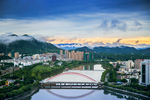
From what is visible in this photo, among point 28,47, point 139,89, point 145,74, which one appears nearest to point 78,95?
point 139,89

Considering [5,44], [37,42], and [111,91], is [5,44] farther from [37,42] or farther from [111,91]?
[111,91]

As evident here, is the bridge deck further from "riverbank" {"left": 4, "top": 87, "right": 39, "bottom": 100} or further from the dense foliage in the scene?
the dense foliage

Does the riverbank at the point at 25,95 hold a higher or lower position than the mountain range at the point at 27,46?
lower

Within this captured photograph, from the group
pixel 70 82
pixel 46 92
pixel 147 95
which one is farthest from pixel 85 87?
pixel 147 95

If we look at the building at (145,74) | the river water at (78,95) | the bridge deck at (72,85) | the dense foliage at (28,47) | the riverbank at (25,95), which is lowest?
the river water at (78,95)

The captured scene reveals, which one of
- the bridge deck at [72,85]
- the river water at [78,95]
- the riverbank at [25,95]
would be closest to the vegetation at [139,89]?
the river water at [78,95]

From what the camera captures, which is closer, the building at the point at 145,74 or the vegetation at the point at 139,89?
the vegetation at the point at 139,89

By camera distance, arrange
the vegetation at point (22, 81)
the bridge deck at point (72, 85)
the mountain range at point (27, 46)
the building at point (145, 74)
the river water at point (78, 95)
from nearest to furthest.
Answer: the vegetation at point (22, 81) < the river water at point (78, 95) < the building at point (145, 74) < the bridge deck at point (72, 85) < the mountain range at point (27, 46)

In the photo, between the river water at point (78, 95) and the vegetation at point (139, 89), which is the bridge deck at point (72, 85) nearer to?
the river water at point (78, 95)
